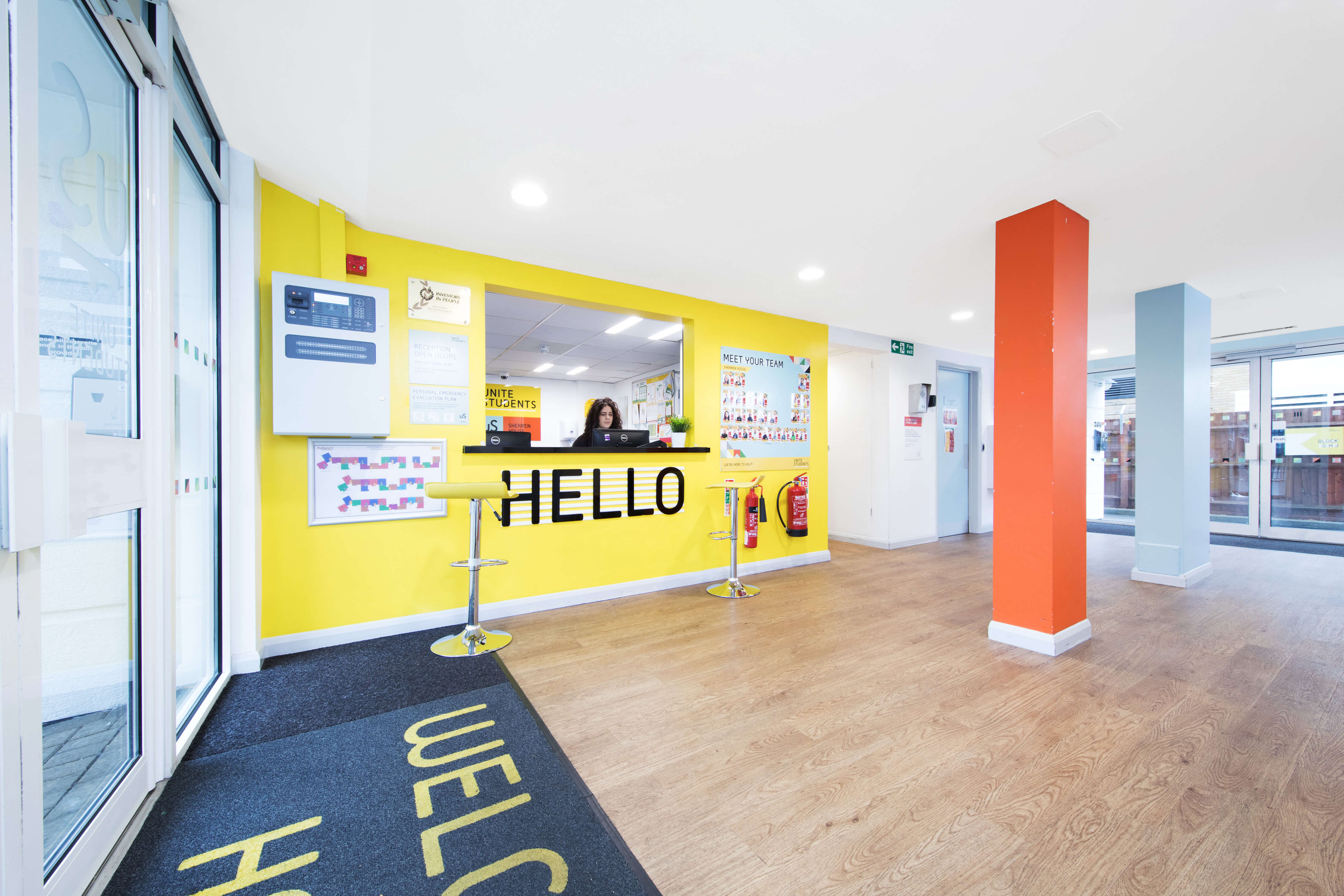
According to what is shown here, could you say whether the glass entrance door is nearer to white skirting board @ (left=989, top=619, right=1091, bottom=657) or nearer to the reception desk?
white skirting board @ (left=989, top=619, right=1091, bottom=657)

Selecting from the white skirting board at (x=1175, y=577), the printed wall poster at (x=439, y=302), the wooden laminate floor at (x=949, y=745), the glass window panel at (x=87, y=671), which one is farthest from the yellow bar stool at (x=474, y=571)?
the white skirting board at (x=1175, y=577)

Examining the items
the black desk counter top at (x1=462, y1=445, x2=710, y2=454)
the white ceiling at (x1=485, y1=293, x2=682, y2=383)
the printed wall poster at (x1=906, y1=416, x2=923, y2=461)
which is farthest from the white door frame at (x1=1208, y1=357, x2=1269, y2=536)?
the white ceiling at (x1=485, y1=293, x2=682, y2=383)

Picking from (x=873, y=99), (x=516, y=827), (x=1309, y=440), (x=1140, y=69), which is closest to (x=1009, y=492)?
(x=1140, y=69)

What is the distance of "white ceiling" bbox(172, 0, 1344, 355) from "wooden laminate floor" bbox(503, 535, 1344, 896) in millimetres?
2534

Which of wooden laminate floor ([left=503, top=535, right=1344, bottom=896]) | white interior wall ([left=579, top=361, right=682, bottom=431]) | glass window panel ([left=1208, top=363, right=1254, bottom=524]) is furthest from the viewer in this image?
white interior wall ([left=579, top=361, right=682, bottom=431])

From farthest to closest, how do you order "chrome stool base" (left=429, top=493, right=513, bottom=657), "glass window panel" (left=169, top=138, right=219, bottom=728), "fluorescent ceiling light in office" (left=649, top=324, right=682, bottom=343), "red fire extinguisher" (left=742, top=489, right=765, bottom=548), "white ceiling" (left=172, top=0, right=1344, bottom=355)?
1. "fluorescent ceiling light in office" (left=649, top=324, right=682, bottom=343)
2. "red fire extinguisher" (left=742, top=489, right=765, bottom=548)
3. "chrome stool base" (left=429, top=493, right=513, bottom=657)
4. "glass window panel" (left=169, top=138, right=219, bottom=728)
5. "white ceiling" (left=172, top=0, right=1344, bottom=355)

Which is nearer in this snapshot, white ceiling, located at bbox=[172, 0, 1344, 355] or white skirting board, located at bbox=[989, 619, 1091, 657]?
white ceiling, located at bbox=[172, 0, 1344, 355]

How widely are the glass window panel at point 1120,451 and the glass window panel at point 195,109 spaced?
34.6 feet

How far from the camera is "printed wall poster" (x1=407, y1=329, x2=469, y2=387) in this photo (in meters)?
3.22

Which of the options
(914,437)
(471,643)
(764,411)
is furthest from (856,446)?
(471,643)

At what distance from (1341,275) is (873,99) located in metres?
4.81

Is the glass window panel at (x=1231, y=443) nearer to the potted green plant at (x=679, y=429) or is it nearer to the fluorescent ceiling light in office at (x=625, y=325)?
the potted green plant at (x=679, y=429)

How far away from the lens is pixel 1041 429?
2791mm

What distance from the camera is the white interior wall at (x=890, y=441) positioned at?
607 centimetres
